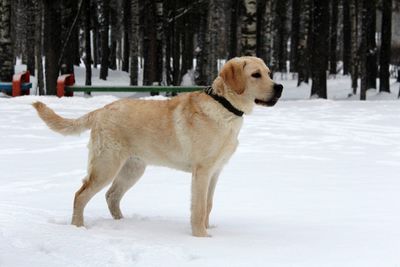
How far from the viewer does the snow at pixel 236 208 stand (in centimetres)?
404

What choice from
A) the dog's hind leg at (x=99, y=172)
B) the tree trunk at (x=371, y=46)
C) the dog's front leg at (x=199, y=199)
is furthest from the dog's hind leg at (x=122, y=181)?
the tree trunk at (x=371, y=46)

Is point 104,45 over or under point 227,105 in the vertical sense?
over

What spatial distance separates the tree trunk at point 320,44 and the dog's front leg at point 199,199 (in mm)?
15961

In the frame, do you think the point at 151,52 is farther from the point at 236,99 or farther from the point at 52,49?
the point at 236,99

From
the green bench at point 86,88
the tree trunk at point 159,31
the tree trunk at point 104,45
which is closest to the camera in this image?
the green bench at point 86,88

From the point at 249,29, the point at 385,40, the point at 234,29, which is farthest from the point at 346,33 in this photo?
the point at 249,29

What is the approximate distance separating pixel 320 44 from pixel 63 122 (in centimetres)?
1655

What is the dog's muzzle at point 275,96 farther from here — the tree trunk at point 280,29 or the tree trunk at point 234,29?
the tree trunk at point 280,29

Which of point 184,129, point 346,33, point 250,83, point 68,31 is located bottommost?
point 184,129

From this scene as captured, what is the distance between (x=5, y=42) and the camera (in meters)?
18.4

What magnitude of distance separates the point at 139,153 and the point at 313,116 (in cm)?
995

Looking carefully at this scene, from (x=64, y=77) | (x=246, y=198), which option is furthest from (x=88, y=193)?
(x=64, y=77)

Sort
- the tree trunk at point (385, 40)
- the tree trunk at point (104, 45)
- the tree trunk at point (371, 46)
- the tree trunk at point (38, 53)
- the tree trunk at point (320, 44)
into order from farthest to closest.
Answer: the tree trunk at point (104, 45) → the tree trunk at point (385, 40) → the tree trunk at point (371, 46) → the tree trunk at point (38, 53) → the tree trunk at point (320, 44)

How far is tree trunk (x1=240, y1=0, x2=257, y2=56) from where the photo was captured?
1706 cm
